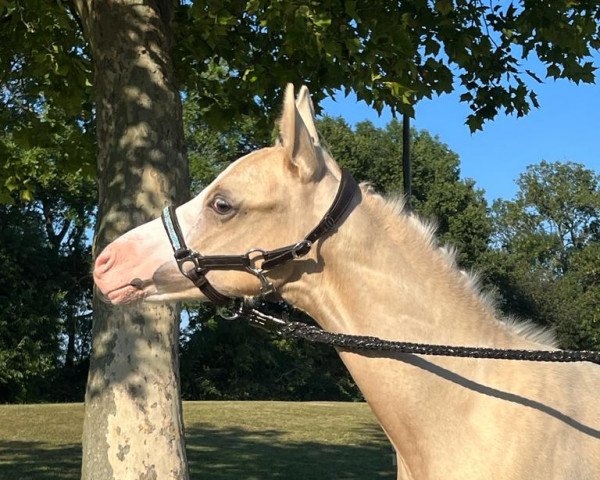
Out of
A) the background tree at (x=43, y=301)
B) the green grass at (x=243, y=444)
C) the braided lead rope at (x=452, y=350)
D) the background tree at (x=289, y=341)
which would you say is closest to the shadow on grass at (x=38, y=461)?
the green grass at (x=243, y=444)

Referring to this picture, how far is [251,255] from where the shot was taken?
2857 mm

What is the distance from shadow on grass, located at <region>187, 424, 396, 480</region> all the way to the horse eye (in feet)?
24.7

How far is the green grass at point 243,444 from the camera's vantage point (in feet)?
33.9

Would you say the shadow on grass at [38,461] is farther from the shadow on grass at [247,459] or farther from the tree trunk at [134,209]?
the tree trunk at [134,209]

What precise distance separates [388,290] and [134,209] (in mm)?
3204

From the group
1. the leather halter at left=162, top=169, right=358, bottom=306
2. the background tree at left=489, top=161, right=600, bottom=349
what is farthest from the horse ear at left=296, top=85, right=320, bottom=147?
the background tree at left=489, top=161, right=600, bottom=349

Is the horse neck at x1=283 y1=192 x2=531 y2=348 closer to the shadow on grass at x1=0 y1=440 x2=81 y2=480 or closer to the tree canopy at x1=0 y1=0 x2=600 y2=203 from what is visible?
the tree canopy at x1=0 y1=0 x2=600 y2=203

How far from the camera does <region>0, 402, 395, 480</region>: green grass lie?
33.9ft

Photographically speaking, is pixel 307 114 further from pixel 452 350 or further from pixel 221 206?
pixel 452 350

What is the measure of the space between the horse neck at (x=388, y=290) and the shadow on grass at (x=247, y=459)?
7455 millimetres

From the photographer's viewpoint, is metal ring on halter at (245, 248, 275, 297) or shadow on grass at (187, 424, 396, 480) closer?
metal ring on halter at (245, 248, 275, 297)

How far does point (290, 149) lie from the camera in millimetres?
2777

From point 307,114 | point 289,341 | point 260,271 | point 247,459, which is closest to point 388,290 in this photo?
point 260,271

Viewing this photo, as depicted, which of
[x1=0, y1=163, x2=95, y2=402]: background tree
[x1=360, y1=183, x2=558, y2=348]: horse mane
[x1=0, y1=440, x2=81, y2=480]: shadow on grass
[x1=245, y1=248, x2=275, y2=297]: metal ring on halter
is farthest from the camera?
[x1=0, y1=163, x2=95, y2=402]: background tree
